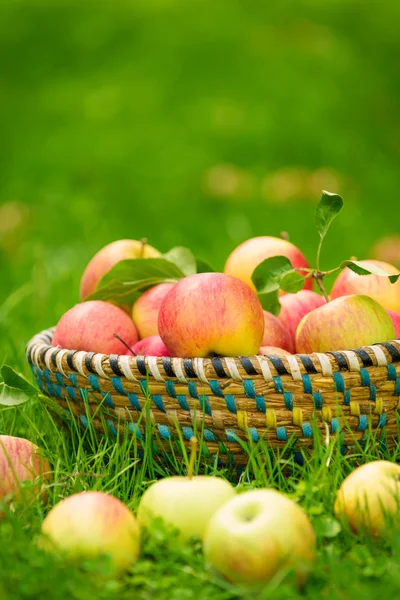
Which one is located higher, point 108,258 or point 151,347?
point 108,258

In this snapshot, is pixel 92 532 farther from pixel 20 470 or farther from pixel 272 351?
pixel 272 351

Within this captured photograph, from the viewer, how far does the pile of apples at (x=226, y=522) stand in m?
1.32

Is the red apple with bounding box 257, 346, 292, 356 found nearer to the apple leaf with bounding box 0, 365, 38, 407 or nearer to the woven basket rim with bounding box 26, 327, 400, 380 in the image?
the woven basket rim with bounding box 26, 327, 400, 380

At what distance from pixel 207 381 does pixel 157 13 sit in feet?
31.4

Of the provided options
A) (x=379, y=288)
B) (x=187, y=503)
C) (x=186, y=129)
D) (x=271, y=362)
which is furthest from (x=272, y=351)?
(x=186, y=129)

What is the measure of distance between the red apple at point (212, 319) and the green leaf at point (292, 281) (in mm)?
159

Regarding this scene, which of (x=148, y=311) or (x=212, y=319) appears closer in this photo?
(x=212, y=319)

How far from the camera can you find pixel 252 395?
1.73 m

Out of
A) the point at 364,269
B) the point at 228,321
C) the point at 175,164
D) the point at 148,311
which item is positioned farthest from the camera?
the point at 175,164


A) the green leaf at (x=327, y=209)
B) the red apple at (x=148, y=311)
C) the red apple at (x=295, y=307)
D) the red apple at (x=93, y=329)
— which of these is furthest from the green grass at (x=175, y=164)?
the green leaf at (x=327, y=209)

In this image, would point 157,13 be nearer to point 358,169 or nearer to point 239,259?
point 358,169

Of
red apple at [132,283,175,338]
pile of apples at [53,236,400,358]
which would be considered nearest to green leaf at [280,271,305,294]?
→ pile of apples at [53,236,400,358]

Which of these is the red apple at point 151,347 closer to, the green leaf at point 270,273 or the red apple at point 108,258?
the green leaf at point 270,273

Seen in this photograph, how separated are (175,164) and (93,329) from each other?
538 cm
